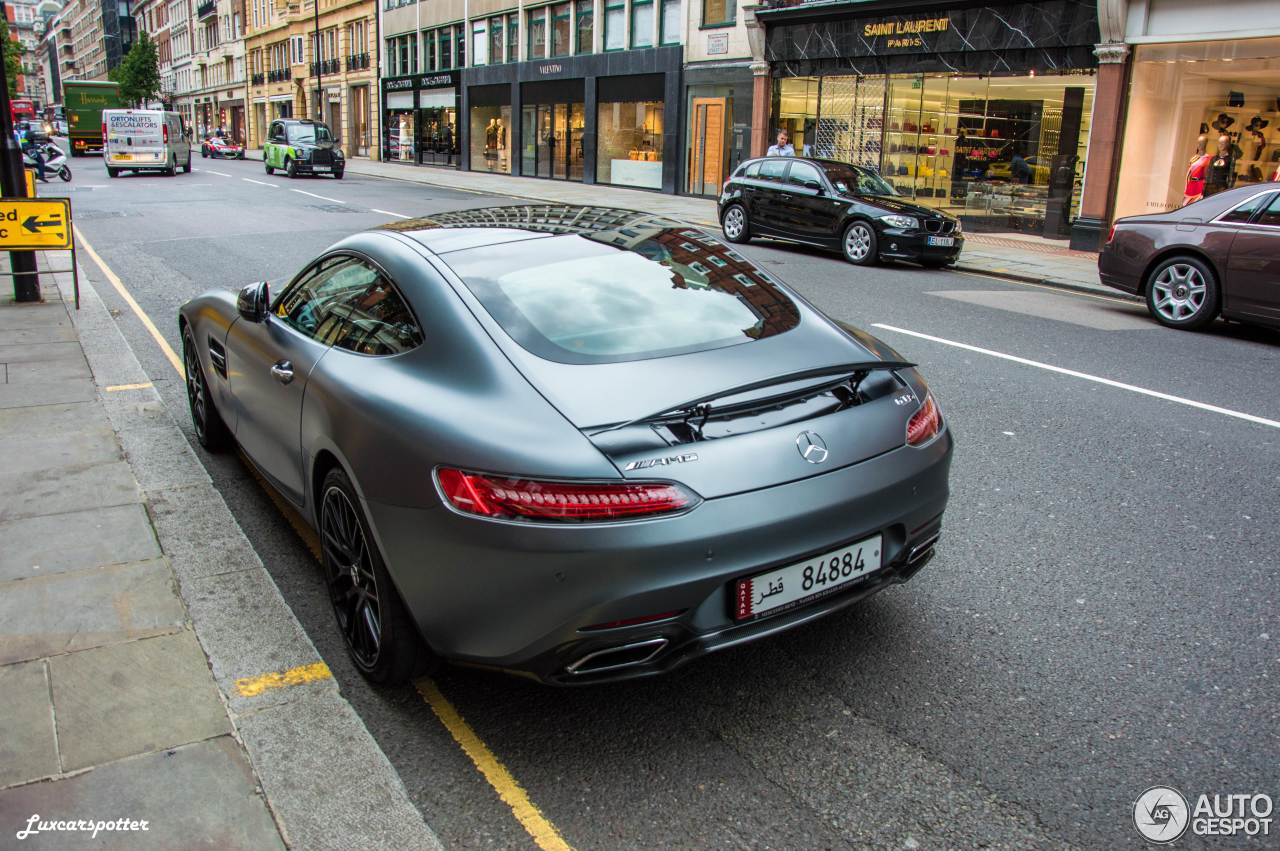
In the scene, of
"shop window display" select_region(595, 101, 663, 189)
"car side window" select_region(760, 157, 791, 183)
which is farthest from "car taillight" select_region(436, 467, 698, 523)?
"shop window display" select_region(595, 101, 663, 189)

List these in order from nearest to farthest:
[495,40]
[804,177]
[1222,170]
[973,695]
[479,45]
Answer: [973,695]
[804,177]
[1222,170]
[495,40]
[479,45]

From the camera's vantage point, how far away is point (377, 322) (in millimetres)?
3523

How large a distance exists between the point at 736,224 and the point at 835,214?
8.48ft

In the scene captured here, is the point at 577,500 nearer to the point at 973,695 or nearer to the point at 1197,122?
the point at 973,695

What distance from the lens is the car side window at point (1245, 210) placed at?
9.60 m

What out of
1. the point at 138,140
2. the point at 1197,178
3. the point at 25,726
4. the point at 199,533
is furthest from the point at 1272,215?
the point at 138,140

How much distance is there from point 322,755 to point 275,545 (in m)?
1.81

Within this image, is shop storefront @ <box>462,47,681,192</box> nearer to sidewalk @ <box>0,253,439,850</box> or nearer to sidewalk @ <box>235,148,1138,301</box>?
sidewalk @ <box>235,148,1138,301</box>

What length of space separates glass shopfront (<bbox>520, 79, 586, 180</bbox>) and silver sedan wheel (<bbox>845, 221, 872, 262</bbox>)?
826 inches

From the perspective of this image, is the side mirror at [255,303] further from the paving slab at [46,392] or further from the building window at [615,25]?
the building window at [615,25]

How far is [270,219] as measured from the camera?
19188 millimetres

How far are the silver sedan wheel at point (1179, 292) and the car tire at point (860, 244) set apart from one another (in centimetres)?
467

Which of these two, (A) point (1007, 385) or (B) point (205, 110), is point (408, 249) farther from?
(B) point (205, 110)

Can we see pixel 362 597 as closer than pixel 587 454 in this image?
No
